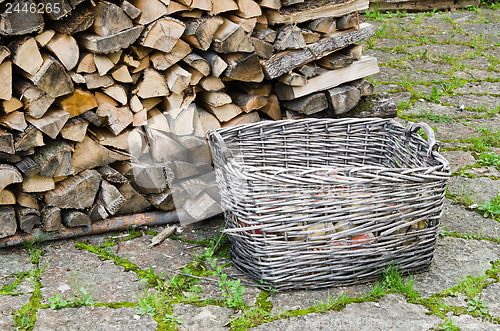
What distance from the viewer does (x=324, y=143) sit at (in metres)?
2.90

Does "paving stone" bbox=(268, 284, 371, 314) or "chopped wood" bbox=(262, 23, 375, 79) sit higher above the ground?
"chopped wood" bbox=(262, 23, 375, 79)

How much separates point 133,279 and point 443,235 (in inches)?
61.5

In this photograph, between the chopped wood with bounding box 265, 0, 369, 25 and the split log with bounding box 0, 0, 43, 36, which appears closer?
the split log with bounding box 0, 0, 43, 36

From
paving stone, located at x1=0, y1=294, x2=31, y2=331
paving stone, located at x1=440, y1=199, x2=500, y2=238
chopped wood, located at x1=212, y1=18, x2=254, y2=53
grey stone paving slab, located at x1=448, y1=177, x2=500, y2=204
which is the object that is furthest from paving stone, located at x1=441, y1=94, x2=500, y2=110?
paving stone, located at x1=0, y1=294, x2=31, y2=331

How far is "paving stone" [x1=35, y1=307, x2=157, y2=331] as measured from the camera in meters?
2.13

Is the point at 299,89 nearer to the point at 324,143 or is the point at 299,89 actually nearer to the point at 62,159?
the point at 324,143

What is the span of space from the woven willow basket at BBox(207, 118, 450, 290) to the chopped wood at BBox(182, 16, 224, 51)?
0.44 metres

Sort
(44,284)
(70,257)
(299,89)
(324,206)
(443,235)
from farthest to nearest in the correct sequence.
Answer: (299,89) → (443,235) → (70,257) → (44,284) → (324,206)

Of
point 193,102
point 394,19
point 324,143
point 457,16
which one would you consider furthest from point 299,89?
point 457,16

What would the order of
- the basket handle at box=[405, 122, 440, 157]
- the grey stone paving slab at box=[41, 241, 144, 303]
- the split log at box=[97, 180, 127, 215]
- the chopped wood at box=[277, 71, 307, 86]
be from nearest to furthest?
the grey stone paving slab at box=[41, 241, 144, 303] → the basket handle at box=[405, 122, 440, 157] → the split log at box=[97, 180, 127, 215] → the chopped wood at box=[277, 71, 307, 86]

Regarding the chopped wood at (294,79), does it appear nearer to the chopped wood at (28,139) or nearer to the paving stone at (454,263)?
the paving stone at (454,263)

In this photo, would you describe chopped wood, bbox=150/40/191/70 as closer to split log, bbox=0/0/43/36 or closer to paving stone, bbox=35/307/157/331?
split log, bbox=0/0/43/36


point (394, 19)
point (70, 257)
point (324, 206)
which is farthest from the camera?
point (394, 19)

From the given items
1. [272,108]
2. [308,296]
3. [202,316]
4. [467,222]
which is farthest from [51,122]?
[467,222]
